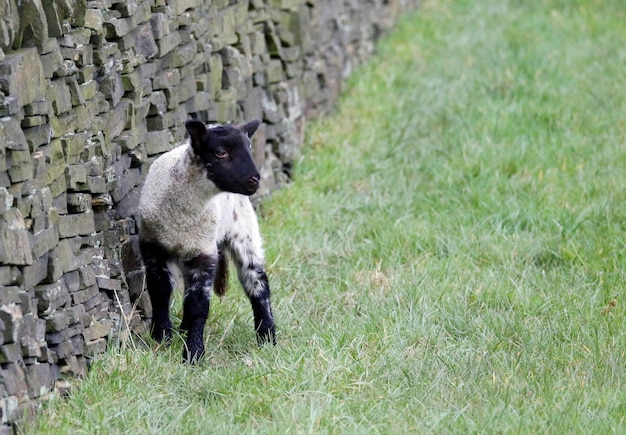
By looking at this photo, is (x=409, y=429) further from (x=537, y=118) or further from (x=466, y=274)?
(x=537, y=118)

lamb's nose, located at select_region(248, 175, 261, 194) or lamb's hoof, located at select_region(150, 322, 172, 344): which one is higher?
lamb's nose, located at select_region(248, 175, 261, 194)

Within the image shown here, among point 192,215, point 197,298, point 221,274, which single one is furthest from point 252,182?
point 221,274

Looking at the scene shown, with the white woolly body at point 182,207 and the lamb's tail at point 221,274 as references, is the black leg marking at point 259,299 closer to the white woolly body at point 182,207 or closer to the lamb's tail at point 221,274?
the lamb's tail at point 221,274

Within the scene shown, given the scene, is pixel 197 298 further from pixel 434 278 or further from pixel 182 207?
pixel 434 278

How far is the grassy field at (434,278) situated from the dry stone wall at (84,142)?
0.31 m

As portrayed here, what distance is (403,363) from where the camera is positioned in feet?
18.9

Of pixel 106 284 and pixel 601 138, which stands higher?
pixel 106 284

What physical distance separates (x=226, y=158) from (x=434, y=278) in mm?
1839

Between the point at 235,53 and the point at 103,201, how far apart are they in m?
3.00

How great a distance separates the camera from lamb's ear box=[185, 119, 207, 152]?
6.05 metres

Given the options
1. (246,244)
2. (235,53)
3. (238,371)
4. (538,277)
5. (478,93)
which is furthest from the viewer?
(478,93)

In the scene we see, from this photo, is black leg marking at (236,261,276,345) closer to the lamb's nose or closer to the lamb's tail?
the lamb's tail

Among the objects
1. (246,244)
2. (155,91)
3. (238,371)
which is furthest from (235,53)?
(238,371)

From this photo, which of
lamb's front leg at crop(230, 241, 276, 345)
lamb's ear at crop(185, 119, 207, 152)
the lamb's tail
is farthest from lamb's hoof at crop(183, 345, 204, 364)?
lamb's ear at crop(185, 119, 207, 152)
